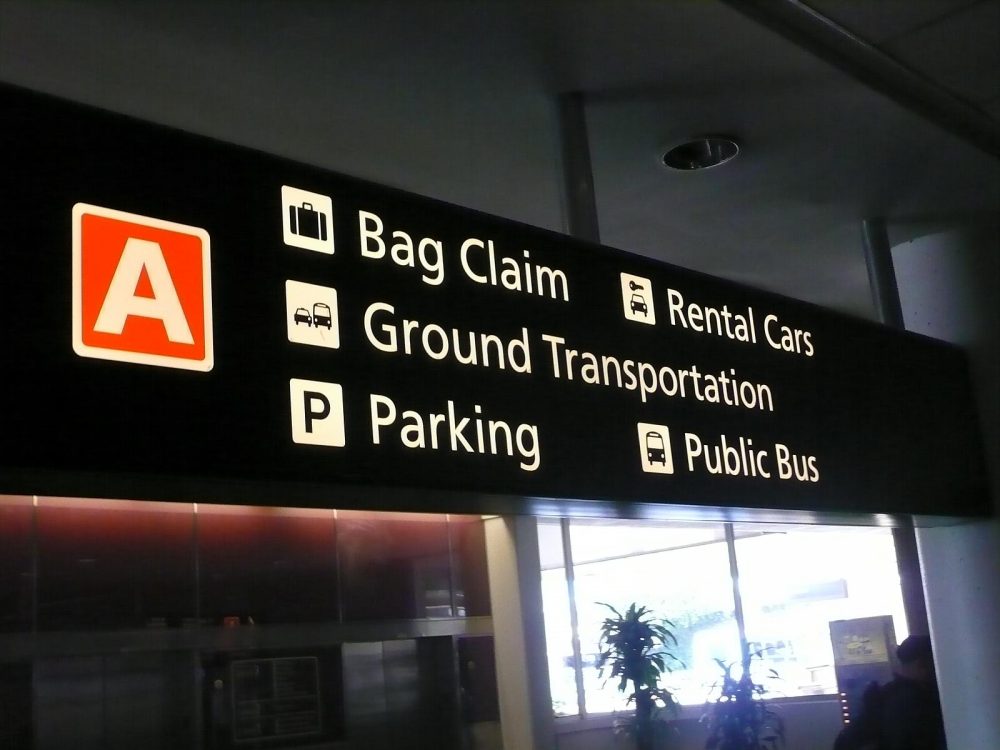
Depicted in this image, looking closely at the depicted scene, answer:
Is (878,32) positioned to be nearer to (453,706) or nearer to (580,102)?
(580,102)

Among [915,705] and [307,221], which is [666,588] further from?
[307,221]

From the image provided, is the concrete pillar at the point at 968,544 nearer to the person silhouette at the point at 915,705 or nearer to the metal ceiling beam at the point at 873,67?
the person silhouette at the point at 915,705

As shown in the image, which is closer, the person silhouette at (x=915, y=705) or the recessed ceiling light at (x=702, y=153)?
the recessed ceiling light at (x=702, y=153)

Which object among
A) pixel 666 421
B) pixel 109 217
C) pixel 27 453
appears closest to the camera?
pixel 27 453

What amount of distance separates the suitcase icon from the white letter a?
12.1 inches

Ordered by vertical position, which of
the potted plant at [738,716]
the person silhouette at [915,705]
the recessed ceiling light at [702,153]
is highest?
the recessed ceiling light at [702,153]

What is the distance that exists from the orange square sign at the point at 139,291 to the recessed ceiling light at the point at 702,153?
211 cm

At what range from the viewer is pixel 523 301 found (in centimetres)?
237

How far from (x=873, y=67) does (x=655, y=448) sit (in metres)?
1.35

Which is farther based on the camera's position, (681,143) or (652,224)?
(652,224)

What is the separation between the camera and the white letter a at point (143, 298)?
170 cm

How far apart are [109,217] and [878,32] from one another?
2165 millimetres

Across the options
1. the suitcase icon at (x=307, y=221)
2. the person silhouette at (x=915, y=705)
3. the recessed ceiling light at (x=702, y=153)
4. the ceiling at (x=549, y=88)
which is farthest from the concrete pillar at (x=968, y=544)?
the suitcase icon at (x=307, y=221)

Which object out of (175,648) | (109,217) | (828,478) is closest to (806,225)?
(828,478)
